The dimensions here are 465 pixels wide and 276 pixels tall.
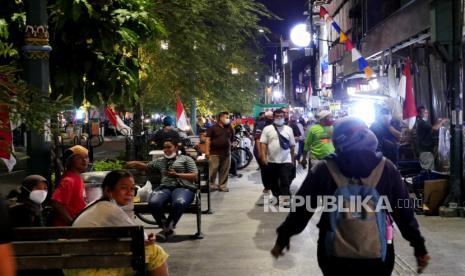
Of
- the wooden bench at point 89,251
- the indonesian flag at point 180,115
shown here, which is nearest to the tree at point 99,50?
the wooden bench at point 89,251

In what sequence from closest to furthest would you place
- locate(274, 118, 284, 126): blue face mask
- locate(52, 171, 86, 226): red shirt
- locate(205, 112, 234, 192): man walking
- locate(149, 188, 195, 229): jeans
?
locate(52, 171, 86, 226): red shirt, locate(149, 188, 195, 229): jeans, locate(274, 118, 284, 126): blue face mask, locate(205, 112, 234, 192): man walking

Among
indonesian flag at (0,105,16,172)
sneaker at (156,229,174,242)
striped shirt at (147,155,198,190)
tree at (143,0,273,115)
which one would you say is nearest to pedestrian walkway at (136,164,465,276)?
sneaker at (156,229,174,242)

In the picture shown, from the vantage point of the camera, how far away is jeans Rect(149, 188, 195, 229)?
358 inches

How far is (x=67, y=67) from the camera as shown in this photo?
24.7 ft

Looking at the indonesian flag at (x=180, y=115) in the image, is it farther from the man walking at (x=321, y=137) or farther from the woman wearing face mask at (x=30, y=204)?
the woman wearing face mask at (x=30, y=204)

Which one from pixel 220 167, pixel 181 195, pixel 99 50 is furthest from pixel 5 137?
pixel 220 167

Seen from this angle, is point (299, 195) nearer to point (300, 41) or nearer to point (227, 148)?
point (227, 148)

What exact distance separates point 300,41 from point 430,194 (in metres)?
48.5

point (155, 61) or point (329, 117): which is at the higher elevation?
point (155, 61)

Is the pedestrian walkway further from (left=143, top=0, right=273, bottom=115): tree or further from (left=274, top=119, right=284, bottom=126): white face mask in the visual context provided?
(left=143, top=0, right=273, bottom=115): tree

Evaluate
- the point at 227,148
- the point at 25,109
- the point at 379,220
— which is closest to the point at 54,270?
the point at 25,109

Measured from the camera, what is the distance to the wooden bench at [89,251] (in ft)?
15.2

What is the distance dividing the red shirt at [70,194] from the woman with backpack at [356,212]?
9.17 feet

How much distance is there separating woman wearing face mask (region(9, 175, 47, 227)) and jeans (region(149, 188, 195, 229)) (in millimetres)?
3452
